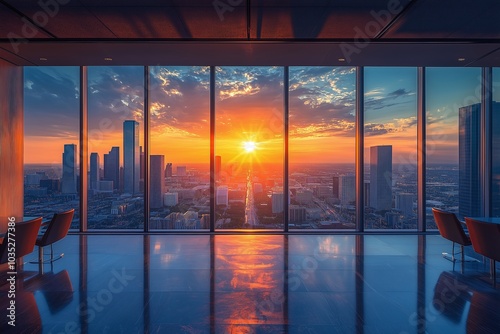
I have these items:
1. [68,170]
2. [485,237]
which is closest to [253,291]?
[485,237]

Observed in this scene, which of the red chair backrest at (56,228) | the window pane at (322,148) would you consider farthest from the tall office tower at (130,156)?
the window pane at (322,148)

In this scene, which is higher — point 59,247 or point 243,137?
point 243,137

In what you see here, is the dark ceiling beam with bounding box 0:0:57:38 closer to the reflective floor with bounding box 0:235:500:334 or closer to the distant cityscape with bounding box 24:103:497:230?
the distant cityscape with bounding box 24:103:497:230

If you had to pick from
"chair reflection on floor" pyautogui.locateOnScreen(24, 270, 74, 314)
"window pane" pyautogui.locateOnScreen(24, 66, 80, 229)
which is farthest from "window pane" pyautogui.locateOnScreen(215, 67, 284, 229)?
"window pane" pyautogui.locateOnScreen(24, 66, 80, 229)

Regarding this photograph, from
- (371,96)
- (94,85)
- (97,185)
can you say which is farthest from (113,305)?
(371,96)

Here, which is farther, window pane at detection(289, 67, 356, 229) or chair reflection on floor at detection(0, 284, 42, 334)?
window pane at detection(289, 67, 356, 229)

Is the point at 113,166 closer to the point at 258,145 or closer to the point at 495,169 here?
the point at 258,145

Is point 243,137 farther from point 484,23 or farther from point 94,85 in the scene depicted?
point 484,23
